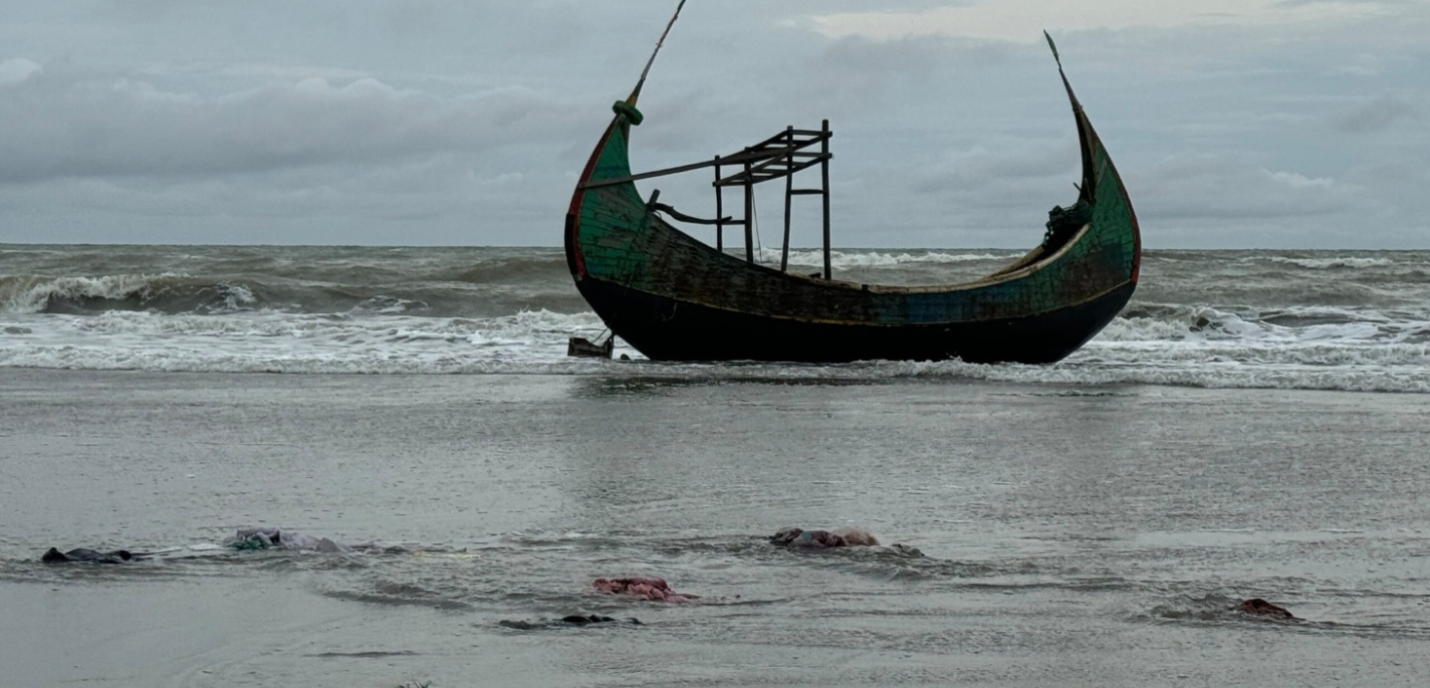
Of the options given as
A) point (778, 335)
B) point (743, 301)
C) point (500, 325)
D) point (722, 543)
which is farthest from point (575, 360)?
point (722, 543)

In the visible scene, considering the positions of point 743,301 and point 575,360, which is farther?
point 575,360

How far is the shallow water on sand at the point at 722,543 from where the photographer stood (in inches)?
178

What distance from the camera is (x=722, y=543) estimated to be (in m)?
6.43

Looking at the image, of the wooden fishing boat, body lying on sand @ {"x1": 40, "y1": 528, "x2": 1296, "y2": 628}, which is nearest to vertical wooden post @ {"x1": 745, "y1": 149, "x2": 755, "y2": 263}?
the wooden fishing boat

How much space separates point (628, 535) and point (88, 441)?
200 inches

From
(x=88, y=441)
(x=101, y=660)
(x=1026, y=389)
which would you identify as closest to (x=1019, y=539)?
(x=101, y=660)

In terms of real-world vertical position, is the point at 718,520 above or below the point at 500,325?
below

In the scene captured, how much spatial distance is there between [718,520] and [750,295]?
9618mm

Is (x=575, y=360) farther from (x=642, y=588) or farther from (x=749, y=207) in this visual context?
(x=642, y=588)

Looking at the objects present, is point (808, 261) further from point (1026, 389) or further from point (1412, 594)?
point (1412, 594)

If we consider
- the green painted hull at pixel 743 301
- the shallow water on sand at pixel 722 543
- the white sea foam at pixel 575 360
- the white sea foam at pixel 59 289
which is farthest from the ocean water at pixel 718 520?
the white sea foam at pixel 59 289

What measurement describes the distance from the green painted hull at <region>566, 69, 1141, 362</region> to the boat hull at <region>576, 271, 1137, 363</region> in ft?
0.04

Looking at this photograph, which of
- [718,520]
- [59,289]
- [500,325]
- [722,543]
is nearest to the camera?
[722,543]

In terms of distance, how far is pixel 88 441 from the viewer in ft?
32.6
